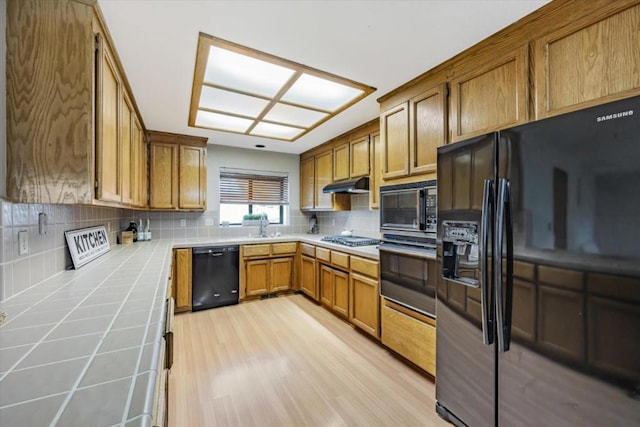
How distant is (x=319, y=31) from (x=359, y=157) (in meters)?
1.79

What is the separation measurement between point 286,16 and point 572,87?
56.7 inches

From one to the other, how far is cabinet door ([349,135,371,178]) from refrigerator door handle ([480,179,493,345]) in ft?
6.32

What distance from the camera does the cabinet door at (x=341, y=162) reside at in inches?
138

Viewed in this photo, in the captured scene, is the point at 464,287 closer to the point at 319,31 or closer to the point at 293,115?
the point at 319,31

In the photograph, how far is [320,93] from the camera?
93.1 inches

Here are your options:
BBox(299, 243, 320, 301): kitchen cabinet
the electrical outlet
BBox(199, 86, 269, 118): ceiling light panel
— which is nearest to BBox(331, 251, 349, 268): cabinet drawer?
BBox(299, 243, 320, 301): kitchen cabinet

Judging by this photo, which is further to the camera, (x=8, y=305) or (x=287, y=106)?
(x=287, y=106)

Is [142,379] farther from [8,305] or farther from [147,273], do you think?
[147,273]

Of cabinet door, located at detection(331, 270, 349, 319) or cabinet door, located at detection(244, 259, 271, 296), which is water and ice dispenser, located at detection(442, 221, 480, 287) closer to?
cabinet door, located at detection(331, 270, 349, 319)

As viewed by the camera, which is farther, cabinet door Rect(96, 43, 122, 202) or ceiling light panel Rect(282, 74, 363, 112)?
ceiling light panel Rect(282, 74, 363, 112)

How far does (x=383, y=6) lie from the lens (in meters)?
1.38

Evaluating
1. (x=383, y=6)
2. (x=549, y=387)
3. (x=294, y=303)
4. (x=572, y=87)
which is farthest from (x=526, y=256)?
(x=294, y=303)

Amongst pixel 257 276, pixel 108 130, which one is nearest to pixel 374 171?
pixel 257 276

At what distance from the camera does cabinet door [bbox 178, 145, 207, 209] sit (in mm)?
3666
